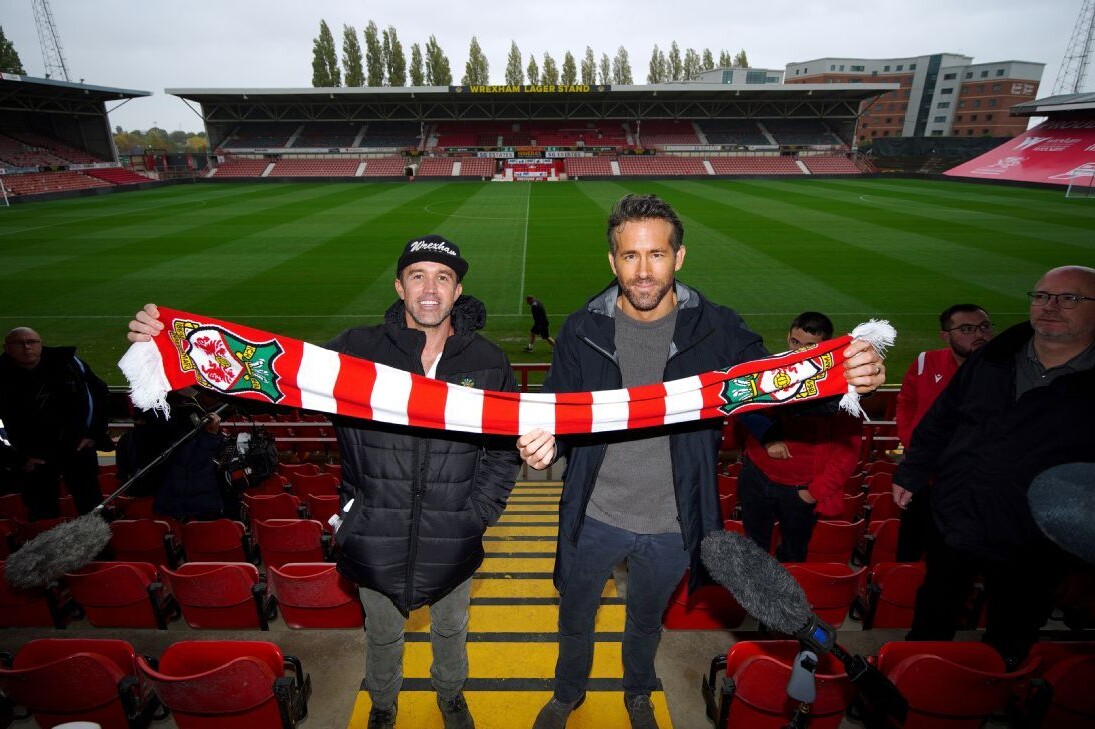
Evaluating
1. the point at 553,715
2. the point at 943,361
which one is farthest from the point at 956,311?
the point at 553,715

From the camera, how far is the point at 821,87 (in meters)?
52.6

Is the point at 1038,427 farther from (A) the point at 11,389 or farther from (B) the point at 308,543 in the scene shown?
(A) the point at 11,389

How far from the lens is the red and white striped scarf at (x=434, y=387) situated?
2566mm

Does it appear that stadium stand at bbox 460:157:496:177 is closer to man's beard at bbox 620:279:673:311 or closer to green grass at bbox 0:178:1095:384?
green grass at bbox 0:178:1095:384

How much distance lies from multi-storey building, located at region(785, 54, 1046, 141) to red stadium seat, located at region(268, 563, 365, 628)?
94168mm

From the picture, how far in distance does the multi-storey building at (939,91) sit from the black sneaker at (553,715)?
9405cm

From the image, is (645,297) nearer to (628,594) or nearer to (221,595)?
(628,594)

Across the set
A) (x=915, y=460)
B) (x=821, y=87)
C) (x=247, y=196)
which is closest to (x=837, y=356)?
(x=915, y=460)

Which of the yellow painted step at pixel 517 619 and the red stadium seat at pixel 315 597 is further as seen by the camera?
the yellow painted step at pixel 517 619

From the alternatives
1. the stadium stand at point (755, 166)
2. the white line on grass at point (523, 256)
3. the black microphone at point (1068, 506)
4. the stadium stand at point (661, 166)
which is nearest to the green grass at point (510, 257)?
the white line on grass at point (523, 256)

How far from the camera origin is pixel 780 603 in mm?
1424

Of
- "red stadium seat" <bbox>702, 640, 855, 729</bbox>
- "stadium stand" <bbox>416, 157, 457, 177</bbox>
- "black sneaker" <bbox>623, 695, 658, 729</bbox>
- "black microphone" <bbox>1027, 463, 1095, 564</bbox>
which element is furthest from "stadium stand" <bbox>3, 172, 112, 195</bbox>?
"black microphone" <bbox>1027, 463, 1095, 564</bbox>

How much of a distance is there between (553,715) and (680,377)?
6.51 feet

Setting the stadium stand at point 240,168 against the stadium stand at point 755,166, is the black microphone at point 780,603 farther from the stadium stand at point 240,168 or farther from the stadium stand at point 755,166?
the stadium stand at point 240,168
